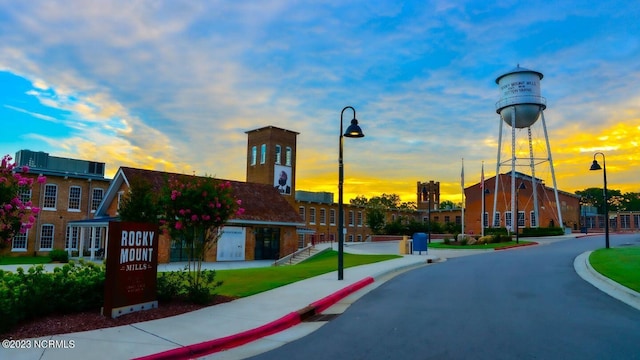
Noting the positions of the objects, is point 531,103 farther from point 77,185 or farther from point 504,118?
point 77,185

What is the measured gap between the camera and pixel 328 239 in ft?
211

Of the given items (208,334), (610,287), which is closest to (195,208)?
(208,334)

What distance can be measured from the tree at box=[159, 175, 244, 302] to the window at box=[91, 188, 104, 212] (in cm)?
3624

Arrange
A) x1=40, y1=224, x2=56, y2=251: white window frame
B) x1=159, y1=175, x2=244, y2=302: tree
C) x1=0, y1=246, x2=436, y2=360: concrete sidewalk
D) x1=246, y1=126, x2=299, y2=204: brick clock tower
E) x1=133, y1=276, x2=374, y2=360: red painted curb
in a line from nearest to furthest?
x1=0, y1=246, x2=436, y2=360: concrete sidewalk, x1=133, y1=276, x2=374, y2=360: red painted curb, x1=159, y1=175, x2=244, y2=302: tree, x1=40, y1=224, x2=56, y2=251: white window frame, x1=246, y1=126, x2=299, y2=204: brick clock tower

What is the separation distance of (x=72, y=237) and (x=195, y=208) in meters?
35.6

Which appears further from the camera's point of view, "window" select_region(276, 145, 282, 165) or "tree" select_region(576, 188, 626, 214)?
"tree" select_region(576, 188, 626, 214)

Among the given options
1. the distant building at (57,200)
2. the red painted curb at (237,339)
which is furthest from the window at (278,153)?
the red painted curb at (237,339)

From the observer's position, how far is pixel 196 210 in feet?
36.7

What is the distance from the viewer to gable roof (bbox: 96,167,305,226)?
114 ft

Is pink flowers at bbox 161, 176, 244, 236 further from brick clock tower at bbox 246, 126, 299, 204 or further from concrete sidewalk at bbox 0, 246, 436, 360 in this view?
brick clock tower at bbox 246, 126, 299, 204

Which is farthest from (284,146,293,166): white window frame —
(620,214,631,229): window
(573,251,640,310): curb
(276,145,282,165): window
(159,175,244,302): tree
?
(620,214,631,229): window

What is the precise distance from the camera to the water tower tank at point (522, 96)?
177ft

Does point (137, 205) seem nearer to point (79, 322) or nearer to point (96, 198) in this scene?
point (79, 322)

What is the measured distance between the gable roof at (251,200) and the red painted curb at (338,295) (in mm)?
19960
